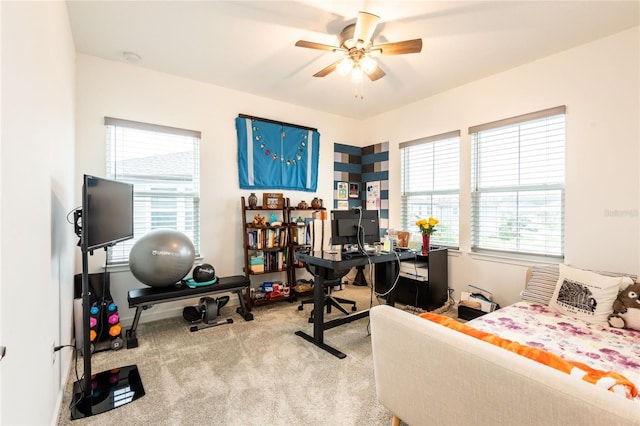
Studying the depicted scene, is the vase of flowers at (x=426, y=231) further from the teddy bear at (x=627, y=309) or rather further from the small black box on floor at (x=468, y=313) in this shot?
the teddy bear at (x=627, y=309)

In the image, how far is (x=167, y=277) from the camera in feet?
9.87

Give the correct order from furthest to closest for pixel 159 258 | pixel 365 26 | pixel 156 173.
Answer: pixel 156 173 < pixel 159 258 < pixel 365 26

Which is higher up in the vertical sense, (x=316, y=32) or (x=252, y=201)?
(x=316, y=32)

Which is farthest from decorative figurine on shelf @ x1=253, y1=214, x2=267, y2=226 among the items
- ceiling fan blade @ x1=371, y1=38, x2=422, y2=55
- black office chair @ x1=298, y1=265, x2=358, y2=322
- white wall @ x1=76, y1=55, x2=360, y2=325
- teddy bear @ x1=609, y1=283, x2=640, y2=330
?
teddy bear @ x1=609, y1=283, x2=640, y2=330

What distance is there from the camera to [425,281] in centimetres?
371

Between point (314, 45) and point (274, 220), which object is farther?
point (274, 220)

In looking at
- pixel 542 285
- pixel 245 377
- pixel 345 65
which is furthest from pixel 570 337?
pixel 345 65

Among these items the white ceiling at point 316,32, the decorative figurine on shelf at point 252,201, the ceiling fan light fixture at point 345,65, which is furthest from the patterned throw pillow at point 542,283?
the decorative figurine on shelf at point 252,201

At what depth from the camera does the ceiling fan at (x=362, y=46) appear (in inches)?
89.0

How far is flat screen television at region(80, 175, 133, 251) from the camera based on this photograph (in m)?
1.80

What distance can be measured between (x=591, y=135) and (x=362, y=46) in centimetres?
236

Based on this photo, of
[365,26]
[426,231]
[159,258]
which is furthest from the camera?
[426,231]

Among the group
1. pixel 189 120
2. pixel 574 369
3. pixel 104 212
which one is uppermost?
pixel 189 120

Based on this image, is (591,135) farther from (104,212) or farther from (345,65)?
(104,212)
